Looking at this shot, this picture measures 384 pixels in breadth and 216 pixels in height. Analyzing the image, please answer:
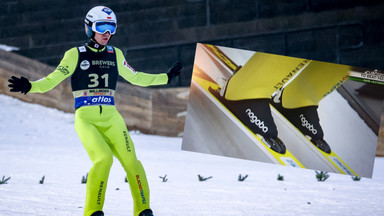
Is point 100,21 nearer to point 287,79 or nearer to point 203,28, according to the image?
point 287,79

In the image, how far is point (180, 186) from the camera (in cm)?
550

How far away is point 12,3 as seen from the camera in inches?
414

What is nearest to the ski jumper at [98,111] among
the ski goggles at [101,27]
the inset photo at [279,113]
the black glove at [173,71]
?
the ski goggles at [101,27]

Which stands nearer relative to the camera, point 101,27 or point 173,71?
point 101,27

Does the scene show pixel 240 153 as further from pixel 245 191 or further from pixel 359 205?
pixel 359 205

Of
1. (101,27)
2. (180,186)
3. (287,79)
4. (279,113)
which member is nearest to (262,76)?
(287,79)

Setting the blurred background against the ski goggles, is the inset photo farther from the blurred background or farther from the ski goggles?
the blurred background

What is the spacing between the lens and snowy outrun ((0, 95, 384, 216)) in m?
4.45

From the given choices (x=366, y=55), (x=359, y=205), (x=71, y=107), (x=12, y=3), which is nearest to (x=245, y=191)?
(x=359, y=205)

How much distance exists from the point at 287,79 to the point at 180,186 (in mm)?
1552

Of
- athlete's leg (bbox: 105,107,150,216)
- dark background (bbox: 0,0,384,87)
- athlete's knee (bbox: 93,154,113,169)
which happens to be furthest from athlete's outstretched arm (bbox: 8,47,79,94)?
dark background (bbox: 0,0,384,87)

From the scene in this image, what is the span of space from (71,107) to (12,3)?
230 cm

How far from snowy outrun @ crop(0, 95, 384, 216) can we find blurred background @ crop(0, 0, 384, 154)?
187 cm

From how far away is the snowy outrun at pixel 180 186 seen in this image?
14.6 ft
